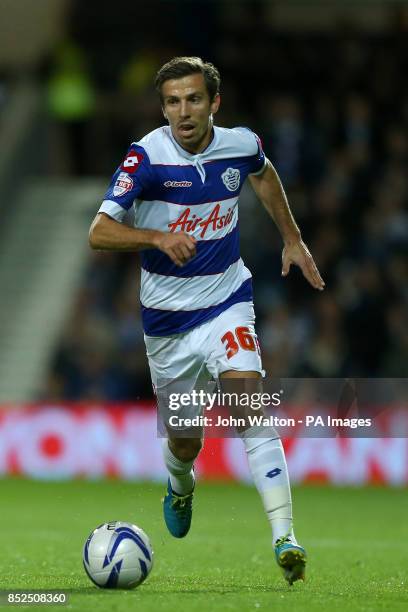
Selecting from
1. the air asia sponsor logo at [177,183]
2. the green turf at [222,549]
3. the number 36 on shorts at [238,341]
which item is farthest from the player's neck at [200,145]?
the green turf at [222,549]

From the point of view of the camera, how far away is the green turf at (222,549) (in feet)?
19.5

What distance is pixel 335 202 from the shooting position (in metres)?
15.2

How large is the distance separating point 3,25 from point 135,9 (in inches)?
73.2

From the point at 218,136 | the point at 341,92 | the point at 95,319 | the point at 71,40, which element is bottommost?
the point at 218,136

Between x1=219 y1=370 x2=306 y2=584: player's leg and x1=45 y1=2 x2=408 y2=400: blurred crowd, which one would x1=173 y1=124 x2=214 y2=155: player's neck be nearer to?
x1=219 y1=370 x2=306 y2=584: player's leg

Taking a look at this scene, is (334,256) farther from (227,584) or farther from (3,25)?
(227,584)

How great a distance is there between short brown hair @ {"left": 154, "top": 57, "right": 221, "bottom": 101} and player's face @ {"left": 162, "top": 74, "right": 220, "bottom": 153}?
0.02m

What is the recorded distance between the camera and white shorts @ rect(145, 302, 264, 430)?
21.8 feet

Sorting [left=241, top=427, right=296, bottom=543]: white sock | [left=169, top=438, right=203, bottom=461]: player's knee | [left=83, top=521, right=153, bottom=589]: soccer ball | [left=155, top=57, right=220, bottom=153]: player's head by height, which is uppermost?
[left=155, top=57, right=220, bottom=153]: player's head

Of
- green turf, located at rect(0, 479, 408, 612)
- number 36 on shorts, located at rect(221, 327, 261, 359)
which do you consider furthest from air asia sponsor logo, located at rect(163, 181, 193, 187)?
green turf, located at rect(0, 479, 408, 612)

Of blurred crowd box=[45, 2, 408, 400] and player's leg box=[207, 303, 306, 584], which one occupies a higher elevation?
blurred crowd box=[45, 2, 408, 400]

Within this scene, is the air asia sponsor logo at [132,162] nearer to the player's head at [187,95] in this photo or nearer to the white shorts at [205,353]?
the player's head at [187,95]

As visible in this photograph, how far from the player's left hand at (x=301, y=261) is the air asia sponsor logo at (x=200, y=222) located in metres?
0.38

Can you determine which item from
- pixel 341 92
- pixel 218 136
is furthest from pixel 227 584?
pixel 341 92
